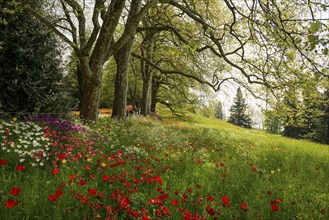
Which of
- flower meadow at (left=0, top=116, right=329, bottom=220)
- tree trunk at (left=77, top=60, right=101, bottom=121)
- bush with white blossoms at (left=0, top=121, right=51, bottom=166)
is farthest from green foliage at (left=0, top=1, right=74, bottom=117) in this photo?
bush with white blossoms at (left=0, top=121, right=51, bottom=166)

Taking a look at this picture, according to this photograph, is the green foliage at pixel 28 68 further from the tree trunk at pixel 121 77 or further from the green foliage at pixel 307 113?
the green foliage at pixel 307 113

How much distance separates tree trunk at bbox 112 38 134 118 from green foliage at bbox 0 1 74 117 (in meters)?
2.80

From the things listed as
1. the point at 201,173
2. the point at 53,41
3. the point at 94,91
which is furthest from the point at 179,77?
the point at 201,173

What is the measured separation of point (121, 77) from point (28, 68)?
4245 millimetres

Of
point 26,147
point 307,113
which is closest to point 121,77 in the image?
point 307,113

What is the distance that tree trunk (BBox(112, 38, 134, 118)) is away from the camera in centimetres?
1316

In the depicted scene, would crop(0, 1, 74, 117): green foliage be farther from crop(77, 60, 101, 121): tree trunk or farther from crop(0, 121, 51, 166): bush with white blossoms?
crop(0, 121, 51, 166): bush with white blossoms

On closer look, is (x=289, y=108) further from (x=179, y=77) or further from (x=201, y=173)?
(x=179, y=77)

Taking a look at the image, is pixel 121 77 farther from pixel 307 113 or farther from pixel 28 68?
pixel 307 113

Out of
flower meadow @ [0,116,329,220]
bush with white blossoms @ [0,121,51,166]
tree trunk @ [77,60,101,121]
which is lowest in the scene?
flower meadow @ [0,116,329,220]

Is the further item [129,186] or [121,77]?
[121,77]

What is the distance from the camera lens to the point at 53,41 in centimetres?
1162

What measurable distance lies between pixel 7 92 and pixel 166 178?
8.63 metres

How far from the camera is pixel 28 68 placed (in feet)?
35.4
